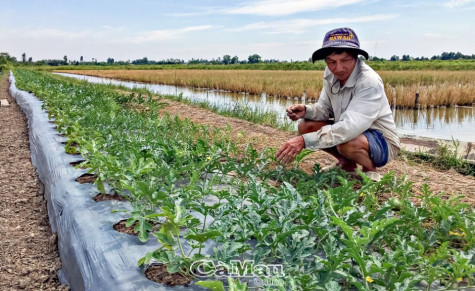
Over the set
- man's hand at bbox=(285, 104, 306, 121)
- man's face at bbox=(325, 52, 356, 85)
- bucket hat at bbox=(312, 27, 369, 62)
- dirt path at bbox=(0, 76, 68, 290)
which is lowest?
dirt path at bbox=(0, 76, 68, 290)

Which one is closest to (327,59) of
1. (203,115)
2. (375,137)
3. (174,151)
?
(375,137)

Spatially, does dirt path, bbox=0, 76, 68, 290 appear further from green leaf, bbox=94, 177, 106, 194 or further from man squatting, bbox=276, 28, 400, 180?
man squatting, bbox=276, 28, 400, 180

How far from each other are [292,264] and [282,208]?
1.32 ft

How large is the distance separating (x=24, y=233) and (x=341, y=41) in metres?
2.65

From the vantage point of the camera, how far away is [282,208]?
2.15 metres

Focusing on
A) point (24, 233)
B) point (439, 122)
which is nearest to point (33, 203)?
point (24, 233)

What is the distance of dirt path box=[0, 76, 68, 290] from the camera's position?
103 inches

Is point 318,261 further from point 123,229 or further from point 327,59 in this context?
point 327,59

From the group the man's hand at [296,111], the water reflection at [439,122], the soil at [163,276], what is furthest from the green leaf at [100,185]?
the water reflection at [439,122]

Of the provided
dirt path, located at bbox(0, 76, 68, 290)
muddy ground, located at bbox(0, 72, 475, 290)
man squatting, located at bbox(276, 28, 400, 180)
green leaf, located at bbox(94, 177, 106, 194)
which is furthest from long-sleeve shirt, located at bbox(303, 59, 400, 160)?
dirt path, located at bbox(0, 76, 68, 290)

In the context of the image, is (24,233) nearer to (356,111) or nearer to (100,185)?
(100,185)

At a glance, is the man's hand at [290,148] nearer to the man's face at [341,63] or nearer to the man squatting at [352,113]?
the man squatting at [352,113]

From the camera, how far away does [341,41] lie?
117 inches

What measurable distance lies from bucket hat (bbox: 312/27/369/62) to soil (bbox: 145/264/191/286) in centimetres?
185
